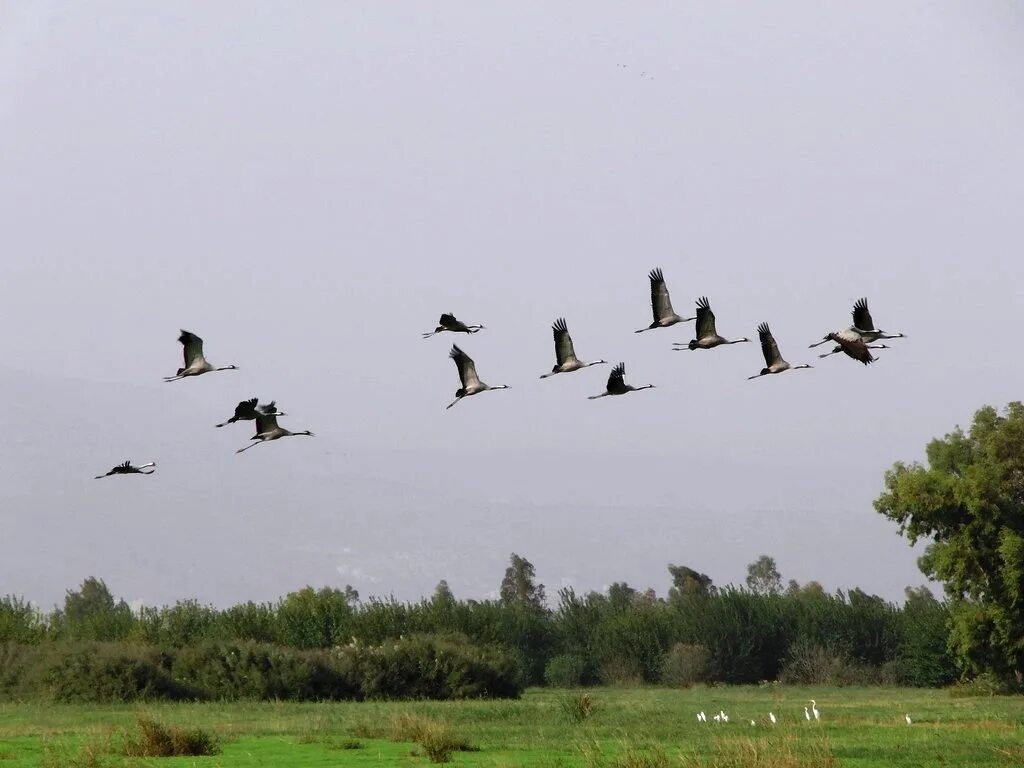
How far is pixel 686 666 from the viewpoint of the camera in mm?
75000

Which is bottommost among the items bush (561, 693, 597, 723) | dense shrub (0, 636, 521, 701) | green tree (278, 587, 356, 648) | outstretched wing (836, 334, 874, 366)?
bush (561, 693, 597, 723)

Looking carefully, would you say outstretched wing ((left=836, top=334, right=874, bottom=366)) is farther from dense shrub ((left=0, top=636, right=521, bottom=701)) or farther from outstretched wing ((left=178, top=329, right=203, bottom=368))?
dense shrub ((left=0, top=636, right=521, bottom=701))

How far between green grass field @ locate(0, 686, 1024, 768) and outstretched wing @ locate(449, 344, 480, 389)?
22.7ft

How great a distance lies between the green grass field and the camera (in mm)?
28406

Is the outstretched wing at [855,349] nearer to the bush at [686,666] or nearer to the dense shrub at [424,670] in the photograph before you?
the dense shrub at [424,670]

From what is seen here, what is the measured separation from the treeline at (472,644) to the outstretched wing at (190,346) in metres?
28.5

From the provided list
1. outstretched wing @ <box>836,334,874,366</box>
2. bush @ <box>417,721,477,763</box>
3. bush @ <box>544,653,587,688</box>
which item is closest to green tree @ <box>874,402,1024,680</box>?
bush @ <box>544,653,587,688</box>

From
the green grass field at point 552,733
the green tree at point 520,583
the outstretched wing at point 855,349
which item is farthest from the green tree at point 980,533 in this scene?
the green tree at point 520,583

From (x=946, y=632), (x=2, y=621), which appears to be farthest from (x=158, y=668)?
(x=946, y=632)

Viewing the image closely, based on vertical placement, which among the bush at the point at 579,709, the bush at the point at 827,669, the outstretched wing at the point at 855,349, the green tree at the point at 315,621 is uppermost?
the outstretched wing at the point at 855,349

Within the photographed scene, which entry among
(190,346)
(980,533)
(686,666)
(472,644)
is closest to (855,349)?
(190,346)

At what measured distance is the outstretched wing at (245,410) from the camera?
1083 inches

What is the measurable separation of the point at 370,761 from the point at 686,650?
153 feet

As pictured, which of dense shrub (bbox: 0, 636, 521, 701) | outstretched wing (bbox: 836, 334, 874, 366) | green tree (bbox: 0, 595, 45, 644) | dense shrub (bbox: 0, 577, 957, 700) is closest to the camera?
outstretched wing (bbox: 836, 334, 874, 366)
